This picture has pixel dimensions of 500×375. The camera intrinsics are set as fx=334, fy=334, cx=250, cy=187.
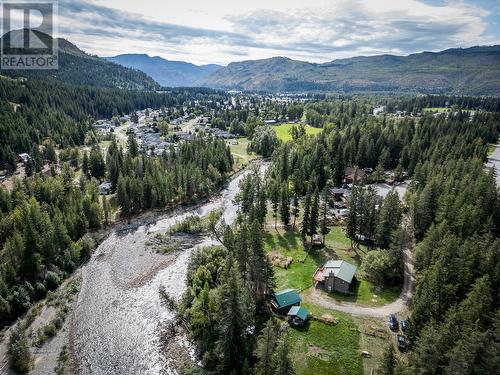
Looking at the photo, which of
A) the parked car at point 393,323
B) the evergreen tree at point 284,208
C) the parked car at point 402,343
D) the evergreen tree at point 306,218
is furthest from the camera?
the evergreen tree at point 284,208

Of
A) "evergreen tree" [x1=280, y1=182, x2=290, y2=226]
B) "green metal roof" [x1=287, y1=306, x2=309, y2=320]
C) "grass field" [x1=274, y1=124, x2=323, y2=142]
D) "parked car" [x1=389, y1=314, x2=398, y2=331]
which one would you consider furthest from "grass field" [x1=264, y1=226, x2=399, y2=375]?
"grass field" [x1=274, y1=124, x2=323, y2=142]

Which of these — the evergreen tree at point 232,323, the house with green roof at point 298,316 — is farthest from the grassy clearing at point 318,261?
the evergreen tree at point 232,323

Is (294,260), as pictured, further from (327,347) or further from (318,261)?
(327,347)

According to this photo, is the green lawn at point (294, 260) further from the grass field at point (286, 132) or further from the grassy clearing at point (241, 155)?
the grass field at point (286, 132)

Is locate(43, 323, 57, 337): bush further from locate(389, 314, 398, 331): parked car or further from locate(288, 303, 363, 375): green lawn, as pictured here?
locate(389, 314, 398, 331): parked car

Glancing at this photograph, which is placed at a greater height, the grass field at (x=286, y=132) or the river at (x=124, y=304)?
the grass field at (x=286, y=132)

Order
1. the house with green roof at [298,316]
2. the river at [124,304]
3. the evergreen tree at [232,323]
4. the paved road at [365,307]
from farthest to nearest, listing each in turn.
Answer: the paved road at [365,307], the house with green roof at [298,316], the river at [124,304], the evergreen tree at [232,323]
